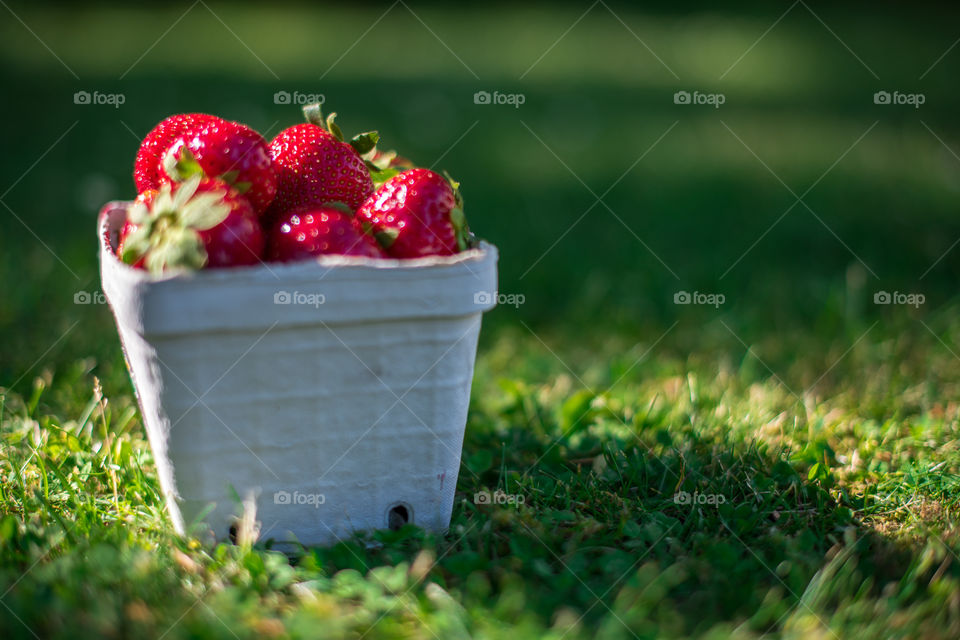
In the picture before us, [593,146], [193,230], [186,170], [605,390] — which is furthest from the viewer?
[593,146]

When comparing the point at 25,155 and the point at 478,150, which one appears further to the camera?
the point at 478,150

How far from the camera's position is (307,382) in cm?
134

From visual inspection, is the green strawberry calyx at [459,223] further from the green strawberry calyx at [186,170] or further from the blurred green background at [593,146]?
the blurred green background at [593,146]

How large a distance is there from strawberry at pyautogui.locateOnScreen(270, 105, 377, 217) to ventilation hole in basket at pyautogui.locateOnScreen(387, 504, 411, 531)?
524mm

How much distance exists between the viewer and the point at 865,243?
316 centimetres

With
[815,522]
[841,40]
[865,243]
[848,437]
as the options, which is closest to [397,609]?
[815,522]

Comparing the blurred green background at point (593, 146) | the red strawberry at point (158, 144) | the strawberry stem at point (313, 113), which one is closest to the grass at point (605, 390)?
the blurred green background at point (593, 146)

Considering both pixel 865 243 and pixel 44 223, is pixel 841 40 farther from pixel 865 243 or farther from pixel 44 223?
pixel 44 223

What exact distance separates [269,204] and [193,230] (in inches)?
9.7

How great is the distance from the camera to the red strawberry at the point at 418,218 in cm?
138

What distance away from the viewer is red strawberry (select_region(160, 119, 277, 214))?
4.50 ft

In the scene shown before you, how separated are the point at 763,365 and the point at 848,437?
464 mm

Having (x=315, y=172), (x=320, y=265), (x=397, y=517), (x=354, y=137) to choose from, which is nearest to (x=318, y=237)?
(x=320, y=265)

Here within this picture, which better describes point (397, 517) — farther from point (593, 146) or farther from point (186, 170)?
point (593, 146)
